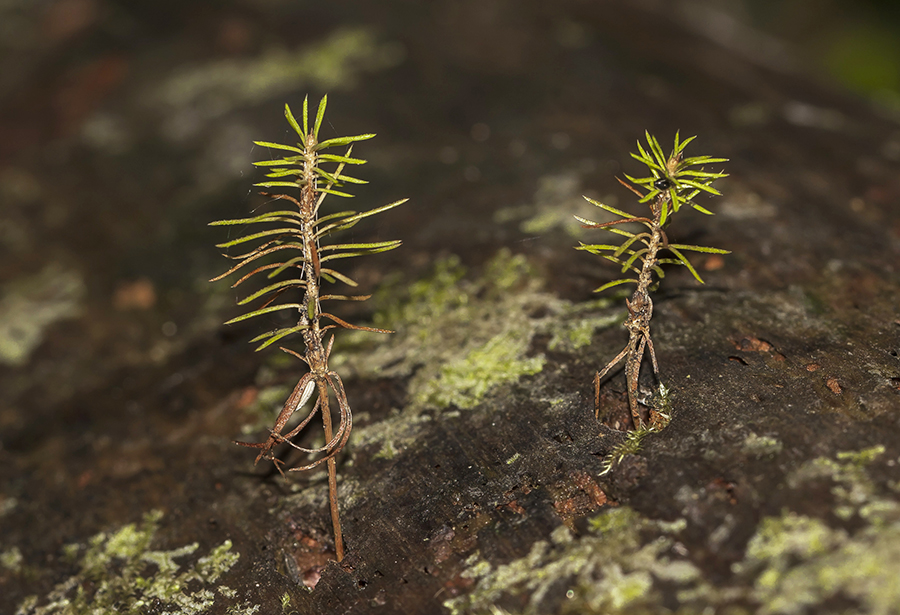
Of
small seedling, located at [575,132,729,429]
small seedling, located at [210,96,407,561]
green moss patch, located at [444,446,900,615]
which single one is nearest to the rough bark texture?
green moss patch, located at [444,446,900,615]

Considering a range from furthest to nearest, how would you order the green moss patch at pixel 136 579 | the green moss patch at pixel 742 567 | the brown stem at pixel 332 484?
the green moss patch at pixel 136 579 < the brown stem at pixel 332 484 < the green moss patch at pixel 742 567

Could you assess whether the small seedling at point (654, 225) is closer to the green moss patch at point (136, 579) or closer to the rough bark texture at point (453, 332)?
the rough bark texture at point (453, 332)

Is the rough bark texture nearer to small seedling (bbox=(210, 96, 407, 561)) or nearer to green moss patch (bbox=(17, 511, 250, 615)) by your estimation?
green moss patch (bbox=(17, 511, 250, 615))

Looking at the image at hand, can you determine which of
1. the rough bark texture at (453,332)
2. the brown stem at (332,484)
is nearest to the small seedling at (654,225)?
the rough bark texture at (453,332)

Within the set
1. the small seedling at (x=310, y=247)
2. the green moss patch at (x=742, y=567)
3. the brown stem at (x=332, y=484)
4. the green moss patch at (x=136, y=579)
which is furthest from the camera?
the green moss patch at (x=136, y=579)

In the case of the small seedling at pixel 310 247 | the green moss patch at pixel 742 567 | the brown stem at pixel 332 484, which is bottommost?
the green moss patch at pixel 742 567

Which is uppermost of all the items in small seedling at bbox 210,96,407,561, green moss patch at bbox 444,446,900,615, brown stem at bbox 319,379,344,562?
small seedling at bbox 210,96,407,561

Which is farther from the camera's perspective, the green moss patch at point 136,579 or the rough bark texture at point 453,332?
the green moss patch at point 136,579

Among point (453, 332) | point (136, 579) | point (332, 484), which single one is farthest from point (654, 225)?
point (136, 579)

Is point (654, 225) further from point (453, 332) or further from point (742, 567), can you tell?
point (453, 332)
